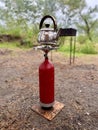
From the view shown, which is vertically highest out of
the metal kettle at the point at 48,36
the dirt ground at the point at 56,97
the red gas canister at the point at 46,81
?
the metal kettle at the point at 48,36

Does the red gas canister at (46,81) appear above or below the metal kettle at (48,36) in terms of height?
below

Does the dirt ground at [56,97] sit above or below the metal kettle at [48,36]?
below

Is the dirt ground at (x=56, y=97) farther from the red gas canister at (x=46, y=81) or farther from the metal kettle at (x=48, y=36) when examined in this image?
the metal kettle at (x=48, y=36)

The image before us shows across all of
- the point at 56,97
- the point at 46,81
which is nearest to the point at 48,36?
the point at 46,81

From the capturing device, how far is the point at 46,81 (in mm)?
1764

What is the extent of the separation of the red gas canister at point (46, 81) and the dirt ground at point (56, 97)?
0.19 metres

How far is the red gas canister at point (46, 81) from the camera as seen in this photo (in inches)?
68.9

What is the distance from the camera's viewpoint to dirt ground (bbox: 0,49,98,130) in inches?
67.5

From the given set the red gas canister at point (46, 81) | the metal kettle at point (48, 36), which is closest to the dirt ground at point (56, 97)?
the red gas canister at point (46, 81)

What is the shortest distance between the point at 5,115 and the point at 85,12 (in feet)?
23.2

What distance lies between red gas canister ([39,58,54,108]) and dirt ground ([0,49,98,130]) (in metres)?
0.19

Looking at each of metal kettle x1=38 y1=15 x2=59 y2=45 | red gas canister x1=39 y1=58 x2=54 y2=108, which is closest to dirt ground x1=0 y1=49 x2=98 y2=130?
red gas canister x1=39 y1=58 x2=54 y2=108

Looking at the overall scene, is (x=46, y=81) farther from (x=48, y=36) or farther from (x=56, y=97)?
(x=56, y=97)

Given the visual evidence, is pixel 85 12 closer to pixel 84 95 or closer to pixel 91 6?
pixel 91 6
